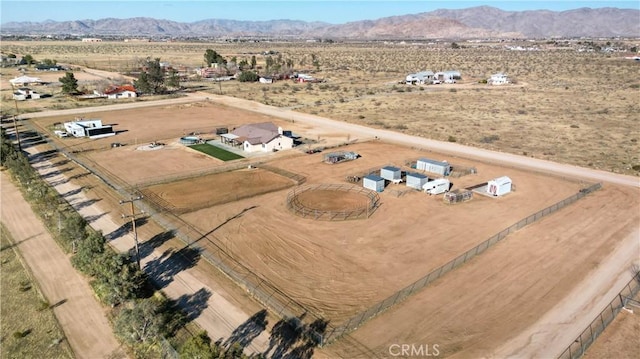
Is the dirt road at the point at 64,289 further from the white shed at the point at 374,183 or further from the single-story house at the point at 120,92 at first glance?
the single-story house at the point at 120,92

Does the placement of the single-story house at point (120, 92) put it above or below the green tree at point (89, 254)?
above

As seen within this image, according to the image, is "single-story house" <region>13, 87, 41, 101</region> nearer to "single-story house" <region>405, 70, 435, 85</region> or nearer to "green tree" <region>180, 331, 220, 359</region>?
"single-story house" <region>405, 70, 435, 85</region>

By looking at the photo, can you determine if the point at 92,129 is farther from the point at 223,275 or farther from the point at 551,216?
the point at 551,216

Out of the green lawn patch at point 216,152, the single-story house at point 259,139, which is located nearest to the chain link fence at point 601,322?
the single-story house at point 259,139

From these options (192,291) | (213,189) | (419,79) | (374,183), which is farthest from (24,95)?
(419,79)

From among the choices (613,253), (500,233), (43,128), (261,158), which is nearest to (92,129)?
(43,128)

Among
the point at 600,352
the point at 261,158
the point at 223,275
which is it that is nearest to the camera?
the point at 600,352
